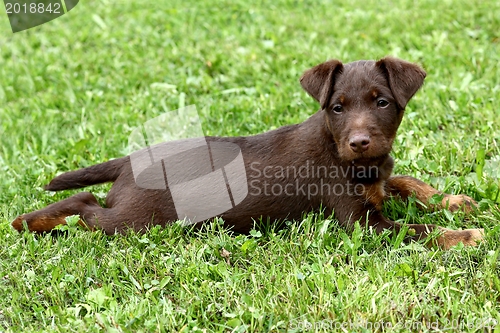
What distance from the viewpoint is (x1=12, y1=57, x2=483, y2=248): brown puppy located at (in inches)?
161

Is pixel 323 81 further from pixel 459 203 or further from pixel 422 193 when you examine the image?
pixel 459 203

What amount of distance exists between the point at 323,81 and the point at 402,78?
1.67ft

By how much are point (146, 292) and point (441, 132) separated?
3.05 metres

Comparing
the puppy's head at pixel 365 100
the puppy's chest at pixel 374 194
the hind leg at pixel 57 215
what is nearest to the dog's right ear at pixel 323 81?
the puppy's head at pixel 365 100

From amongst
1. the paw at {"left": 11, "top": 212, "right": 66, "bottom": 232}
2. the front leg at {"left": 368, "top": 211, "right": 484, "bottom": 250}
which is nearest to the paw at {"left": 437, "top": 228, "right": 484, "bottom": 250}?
the front leg at {"left": 368, "top": 211, "right": 484, "bottom": 250}

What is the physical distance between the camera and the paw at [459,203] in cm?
437

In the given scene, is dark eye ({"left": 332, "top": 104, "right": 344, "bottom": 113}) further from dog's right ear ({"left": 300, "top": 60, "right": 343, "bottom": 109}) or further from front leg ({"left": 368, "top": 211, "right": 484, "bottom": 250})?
front leg ({"left": 368, "top": 211, "right": 484, "bottom": 250})

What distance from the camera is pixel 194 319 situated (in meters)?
3.50

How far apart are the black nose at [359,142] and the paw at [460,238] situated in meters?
0.73

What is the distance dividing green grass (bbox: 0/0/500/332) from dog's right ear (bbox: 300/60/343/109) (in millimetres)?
835

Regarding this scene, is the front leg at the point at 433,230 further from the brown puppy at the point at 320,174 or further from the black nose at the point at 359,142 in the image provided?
the black nose at the point at 359,142

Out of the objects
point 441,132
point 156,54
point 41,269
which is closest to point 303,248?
point 41,269

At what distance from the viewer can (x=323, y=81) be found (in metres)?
4.21

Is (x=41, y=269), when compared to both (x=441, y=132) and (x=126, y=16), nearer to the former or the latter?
(x=441, y=132)
